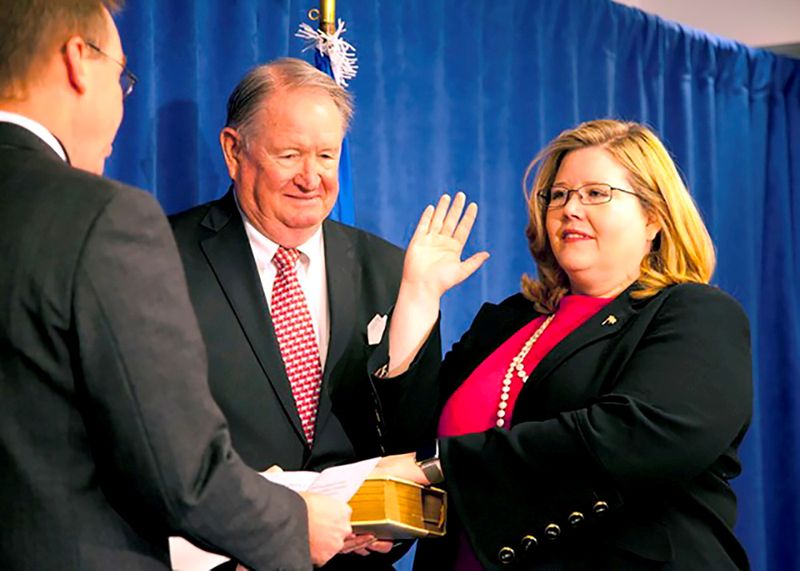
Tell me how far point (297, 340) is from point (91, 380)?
110 centimetres

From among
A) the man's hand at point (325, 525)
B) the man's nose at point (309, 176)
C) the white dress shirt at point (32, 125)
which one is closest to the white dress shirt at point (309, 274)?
the man's nose at point (309, 176)

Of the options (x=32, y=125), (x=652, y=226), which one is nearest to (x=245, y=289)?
(x=652, y=226)

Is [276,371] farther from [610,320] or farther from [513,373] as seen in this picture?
[610,320]

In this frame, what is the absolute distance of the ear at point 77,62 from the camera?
63.5 inches

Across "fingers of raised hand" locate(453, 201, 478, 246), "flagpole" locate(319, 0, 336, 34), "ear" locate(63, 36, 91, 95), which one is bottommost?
"fingers of raised hand" locate(453, 201, 478, 246)

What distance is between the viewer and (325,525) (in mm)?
1909

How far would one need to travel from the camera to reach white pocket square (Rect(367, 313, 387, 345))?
2.63 metres

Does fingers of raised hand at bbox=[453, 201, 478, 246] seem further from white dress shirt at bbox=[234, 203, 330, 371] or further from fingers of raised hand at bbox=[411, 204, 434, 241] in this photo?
white dress shirt at bbox=[234, 203, 330, 371]

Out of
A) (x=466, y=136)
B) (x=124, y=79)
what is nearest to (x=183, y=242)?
(x=124, y=79)

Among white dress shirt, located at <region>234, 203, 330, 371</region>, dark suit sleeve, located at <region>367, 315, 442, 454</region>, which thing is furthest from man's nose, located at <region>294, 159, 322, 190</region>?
dark suit sleeve, located at <region>367, 315, 442, 454</region>

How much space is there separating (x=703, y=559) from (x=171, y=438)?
1127mm

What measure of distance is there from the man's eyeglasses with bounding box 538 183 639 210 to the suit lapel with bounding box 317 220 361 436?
1.60 feet

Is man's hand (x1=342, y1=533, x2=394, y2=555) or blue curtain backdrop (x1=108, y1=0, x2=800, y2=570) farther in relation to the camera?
blue curtain backdrop (x1=108, y1=0, x2=800, y2=570)

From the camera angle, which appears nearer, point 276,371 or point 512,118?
point 276,371
